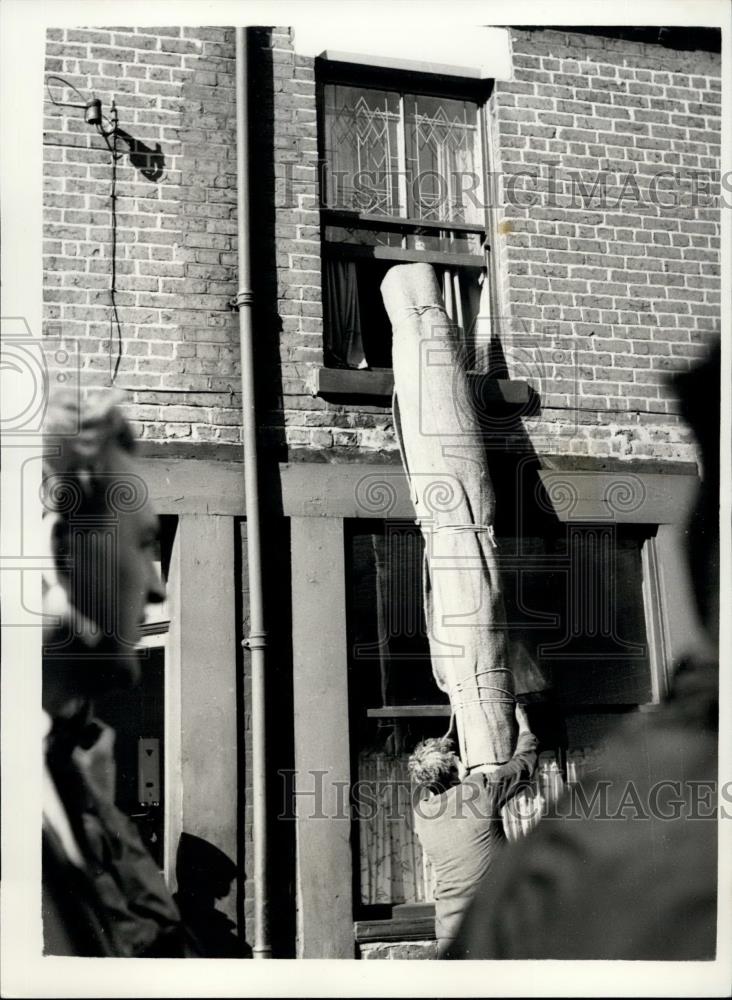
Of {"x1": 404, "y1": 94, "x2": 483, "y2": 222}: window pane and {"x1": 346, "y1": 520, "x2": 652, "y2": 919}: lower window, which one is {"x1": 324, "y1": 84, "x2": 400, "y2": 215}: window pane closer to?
{"x1": 404, "y1": 94, "x2": 483, "y2": 222}: window pane

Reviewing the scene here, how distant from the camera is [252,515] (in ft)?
18.0

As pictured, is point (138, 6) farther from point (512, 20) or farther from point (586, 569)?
point (586, 569)

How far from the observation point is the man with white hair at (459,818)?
5266 millimetres

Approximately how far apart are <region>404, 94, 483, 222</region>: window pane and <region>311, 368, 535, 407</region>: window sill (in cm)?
90

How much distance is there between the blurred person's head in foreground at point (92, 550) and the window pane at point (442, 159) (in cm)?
190

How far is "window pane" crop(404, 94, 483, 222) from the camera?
618 cm

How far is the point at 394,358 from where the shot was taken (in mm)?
5785

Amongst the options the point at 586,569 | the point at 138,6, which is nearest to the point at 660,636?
the point at 586,569

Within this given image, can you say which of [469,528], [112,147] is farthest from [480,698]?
[112,147]

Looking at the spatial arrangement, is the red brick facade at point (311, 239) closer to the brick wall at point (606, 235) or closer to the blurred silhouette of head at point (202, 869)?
the brick wall at point (606, 235)

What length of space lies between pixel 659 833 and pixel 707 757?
420mm

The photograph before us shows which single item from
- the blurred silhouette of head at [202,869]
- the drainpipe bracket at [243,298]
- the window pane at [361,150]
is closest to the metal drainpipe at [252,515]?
the drainpipe bracket at [243,298]

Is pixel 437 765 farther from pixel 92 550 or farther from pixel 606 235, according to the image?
pixel 606 235

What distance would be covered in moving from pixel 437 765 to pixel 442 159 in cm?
301
